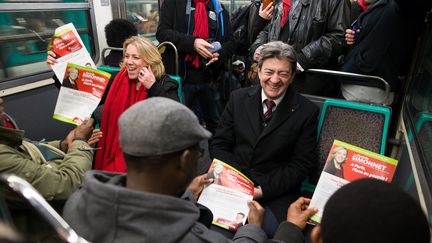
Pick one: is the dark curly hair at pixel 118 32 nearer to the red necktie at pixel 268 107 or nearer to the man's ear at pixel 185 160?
the red necktie at pixel 268 107

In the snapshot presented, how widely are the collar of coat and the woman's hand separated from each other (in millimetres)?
1083

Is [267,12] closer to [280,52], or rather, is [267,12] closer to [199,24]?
[199,24]

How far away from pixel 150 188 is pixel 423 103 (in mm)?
1941

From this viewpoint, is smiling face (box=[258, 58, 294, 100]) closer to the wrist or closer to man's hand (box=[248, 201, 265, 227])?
man's hand (box=[248, 201, 265, 227])

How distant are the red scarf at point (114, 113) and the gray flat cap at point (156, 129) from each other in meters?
1.64

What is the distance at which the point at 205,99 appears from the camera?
3.66 metres

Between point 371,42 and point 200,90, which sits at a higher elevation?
point 371,42

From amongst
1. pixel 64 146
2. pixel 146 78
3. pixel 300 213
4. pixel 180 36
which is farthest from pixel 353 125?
pixel 64 146

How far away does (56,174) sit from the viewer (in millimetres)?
1544

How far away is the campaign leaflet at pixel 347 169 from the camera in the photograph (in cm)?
159

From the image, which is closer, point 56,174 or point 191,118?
point 191,118

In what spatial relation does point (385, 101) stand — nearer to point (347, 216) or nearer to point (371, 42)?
point (371, 42)

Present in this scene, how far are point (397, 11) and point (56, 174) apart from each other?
2623 millimetres

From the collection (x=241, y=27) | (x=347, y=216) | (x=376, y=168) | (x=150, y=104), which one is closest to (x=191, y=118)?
(x=150, y=104)
